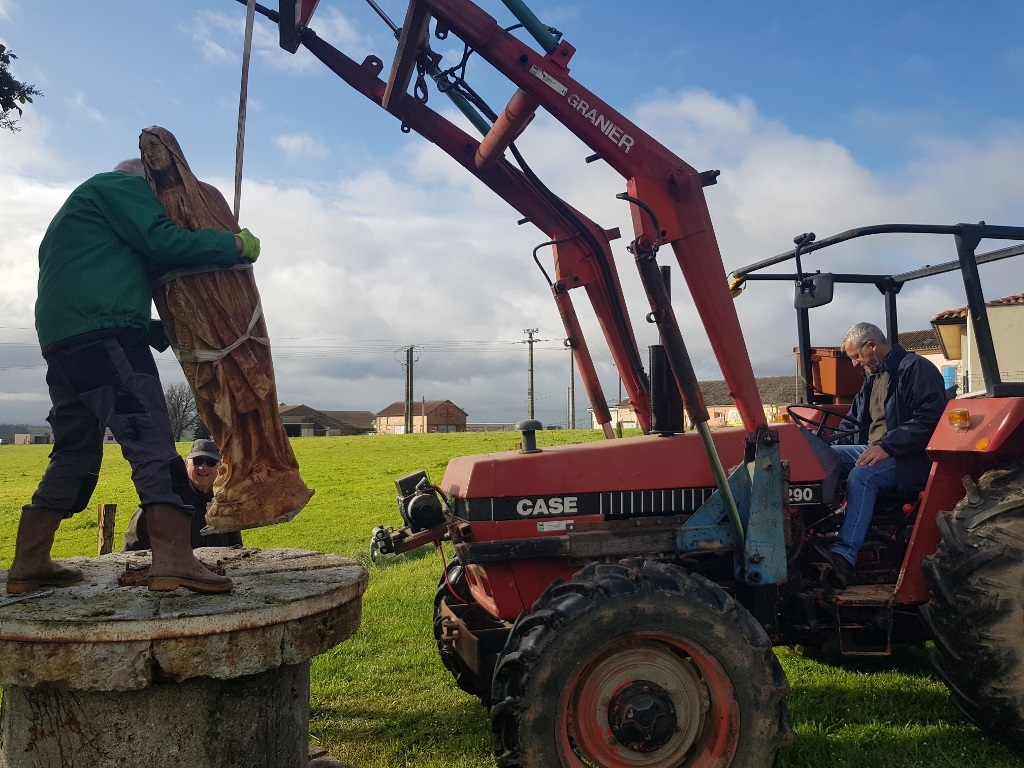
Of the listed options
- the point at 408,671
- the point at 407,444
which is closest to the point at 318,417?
the point at 407,444

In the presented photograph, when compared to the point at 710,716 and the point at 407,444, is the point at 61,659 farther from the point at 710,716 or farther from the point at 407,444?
the point at 407,444

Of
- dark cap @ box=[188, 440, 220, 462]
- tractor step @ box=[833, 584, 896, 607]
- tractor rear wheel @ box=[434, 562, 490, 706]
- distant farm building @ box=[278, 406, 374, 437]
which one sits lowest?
tractor rear wheel @ box=[434, 562, 490, 706]

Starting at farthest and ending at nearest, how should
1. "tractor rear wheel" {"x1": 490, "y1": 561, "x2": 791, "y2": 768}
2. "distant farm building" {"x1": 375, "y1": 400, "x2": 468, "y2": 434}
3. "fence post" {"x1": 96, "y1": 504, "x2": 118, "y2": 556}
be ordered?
"distant farm building" {"x1": 375, "y1": 400, "x2": 468, "y2": 434} → "fence post" {"x1": 96, "y1": 504, "x2": 118, "y2": 556} → "tractor rear wheel" {"x1": 490, "y1": 561, "x2": 791, "y2": 768}

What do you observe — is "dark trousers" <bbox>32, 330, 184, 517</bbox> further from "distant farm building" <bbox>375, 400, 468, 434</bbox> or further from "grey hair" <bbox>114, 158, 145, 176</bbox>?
"distant farm building" <bbox>375, 400, 468, 434</bbox>

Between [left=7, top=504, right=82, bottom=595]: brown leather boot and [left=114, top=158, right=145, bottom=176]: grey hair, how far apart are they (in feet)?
4.82

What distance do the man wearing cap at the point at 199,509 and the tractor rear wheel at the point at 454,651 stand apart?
1421mm

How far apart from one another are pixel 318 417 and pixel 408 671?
80851 mm

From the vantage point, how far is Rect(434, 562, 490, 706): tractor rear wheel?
198 inches

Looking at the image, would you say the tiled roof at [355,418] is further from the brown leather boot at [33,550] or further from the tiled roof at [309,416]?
the brown leather boot at [33,550]

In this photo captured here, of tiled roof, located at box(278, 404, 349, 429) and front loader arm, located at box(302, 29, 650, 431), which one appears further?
tiled roof, located at box(278, 404, 349, 429)

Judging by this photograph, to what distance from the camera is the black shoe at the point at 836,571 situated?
459 centimetres

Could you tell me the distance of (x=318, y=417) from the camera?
84.8 meters

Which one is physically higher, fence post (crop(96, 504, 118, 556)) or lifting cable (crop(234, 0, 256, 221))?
lifting cable (crop(234, 0, 256, 221))

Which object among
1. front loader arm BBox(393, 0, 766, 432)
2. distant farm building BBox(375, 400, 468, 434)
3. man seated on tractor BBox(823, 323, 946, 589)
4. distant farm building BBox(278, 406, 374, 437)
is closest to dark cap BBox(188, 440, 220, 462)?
front loader arm BBox(393, 0, 766, 432)
